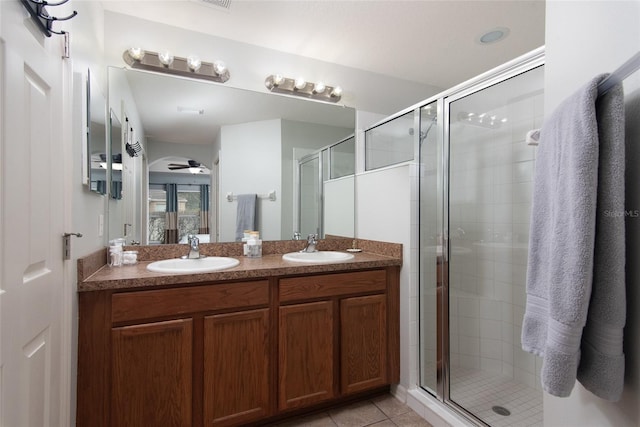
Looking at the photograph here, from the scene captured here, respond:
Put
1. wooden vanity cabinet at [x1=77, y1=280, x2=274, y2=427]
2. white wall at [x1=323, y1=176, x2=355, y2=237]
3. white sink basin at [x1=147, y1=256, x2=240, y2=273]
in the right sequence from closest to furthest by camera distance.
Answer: wooden vanity cabinet at [x1=77, y1=280, x2=274, y2=427] → white sink basin at [x1=147, y1=256, x2=240, y2=273] → white wall at [x1=323, y1=176, x2=355, y2=237]

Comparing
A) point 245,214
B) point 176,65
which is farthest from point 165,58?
point 245,214

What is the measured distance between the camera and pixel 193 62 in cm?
200

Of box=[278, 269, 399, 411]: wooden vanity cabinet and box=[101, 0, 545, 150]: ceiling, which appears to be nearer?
box=[278, 269, 399, 411]: wooden vanity cabinet

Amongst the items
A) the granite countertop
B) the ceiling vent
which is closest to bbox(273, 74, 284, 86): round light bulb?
the ceiling vent

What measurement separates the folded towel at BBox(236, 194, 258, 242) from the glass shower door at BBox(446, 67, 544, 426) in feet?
4.29

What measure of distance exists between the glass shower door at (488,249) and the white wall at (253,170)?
1.20 meters

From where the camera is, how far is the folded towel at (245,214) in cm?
217

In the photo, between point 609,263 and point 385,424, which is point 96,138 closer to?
point 609,263

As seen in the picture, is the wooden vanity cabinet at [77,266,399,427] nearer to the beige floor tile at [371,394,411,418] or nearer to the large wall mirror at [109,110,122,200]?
the beige floor tile at [371,394,411,418]

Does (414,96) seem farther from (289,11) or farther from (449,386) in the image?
(449,386)

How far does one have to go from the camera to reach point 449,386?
184cm

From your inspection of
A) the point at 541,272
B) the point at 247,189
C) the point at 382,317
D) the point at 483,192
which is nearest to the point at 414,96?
the point at 483,192

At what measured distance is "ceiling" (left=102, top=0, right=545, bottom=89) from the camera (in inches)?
72.5

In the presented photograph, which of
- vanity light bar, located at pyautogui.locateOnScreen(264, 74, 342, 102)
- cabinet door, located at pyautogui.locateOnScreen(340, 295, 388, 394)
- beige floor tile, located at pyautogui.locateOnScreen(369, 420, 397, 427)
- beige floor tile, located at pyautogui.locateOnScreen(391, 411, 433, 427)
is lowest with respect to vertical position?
beige floor tile, located at pyautogui.locateOnScreen(391, 411, 433, 427)
